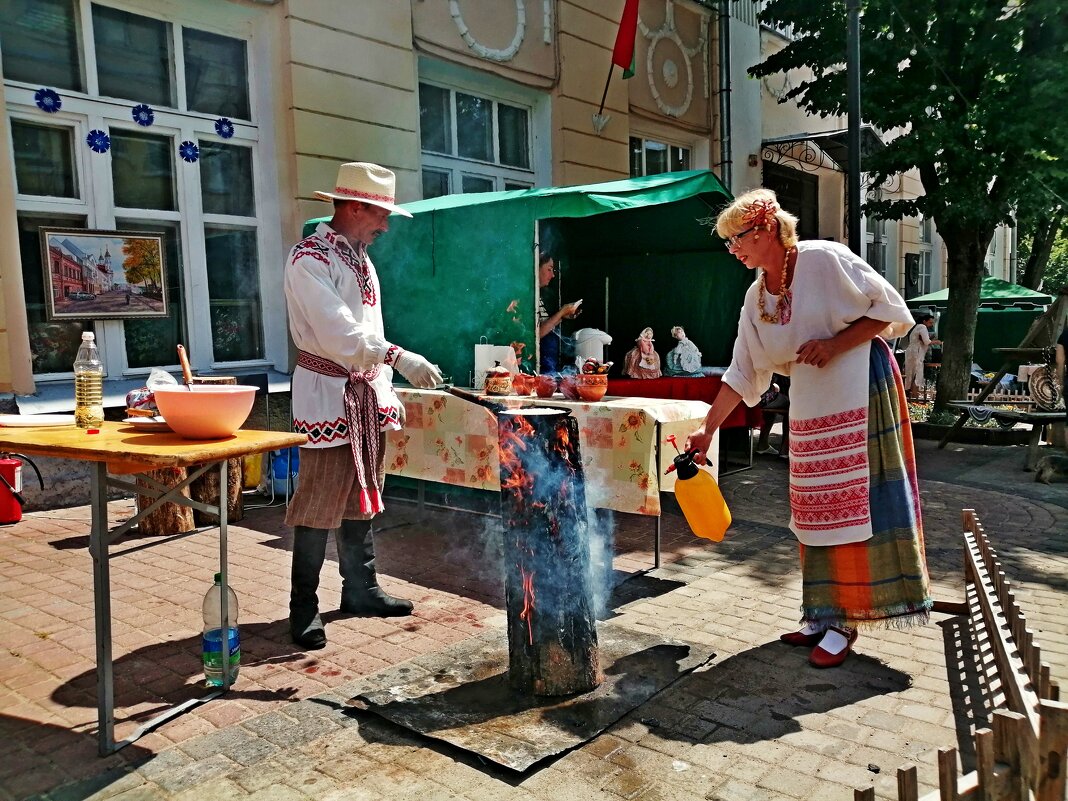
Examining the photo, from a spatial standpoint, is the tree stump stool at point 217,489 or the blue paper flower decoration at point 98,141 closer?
the tree stump stool at point 217,489

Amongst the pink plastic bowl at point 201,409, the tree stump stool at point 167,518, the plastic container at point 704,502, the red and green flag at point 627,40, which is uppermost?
the red and green flag at point 627,40

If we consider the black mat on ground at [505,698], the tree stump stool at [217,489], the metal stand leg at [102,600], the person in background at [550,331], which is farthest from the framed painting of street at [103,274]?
the black mat on ground at [505,698]

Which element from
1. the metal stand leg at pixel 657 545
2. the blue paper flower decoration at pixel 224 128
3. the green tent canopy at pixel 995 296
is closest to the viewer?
the metal stand leg at pixel 657 545

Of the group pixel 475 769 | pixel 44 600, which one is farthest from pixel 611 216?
pixel 475 769

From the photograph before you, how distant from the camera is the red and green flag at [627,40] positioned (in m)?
10.8

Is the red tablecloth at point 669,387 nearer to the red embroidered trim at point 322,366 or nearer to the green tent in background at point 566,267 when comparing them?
the green tent in background at point 566,267

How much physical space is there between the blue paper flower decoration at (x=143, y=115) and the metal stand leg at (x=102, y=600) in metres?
5.24

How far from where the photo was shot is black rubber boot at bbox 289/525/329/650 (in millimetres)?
3814

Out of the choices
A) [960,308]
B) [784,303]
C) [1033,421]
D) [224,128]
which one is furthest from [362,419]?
[960,308]

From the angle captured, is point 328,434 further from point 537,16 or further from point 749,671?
point 537,16

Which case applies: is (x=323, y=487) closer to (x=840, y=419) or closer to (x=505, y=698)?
(x=505, y=698)

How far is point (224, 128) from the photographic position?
7652 millimetres

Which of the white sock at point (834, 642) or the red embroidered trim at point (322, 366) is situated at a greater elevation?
the red embroidered trim at point (322, 366)

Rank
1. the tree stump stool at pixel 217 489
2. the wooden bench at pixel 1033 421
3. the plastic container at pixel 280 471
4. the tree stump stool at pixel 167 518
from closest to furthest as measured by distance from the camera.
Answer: the tree stump stool at pixel 167 518
the tree stump stool at pixel 217 489
the plastic container at pixel 280 471
the wooden bench at pixel 1033 421
